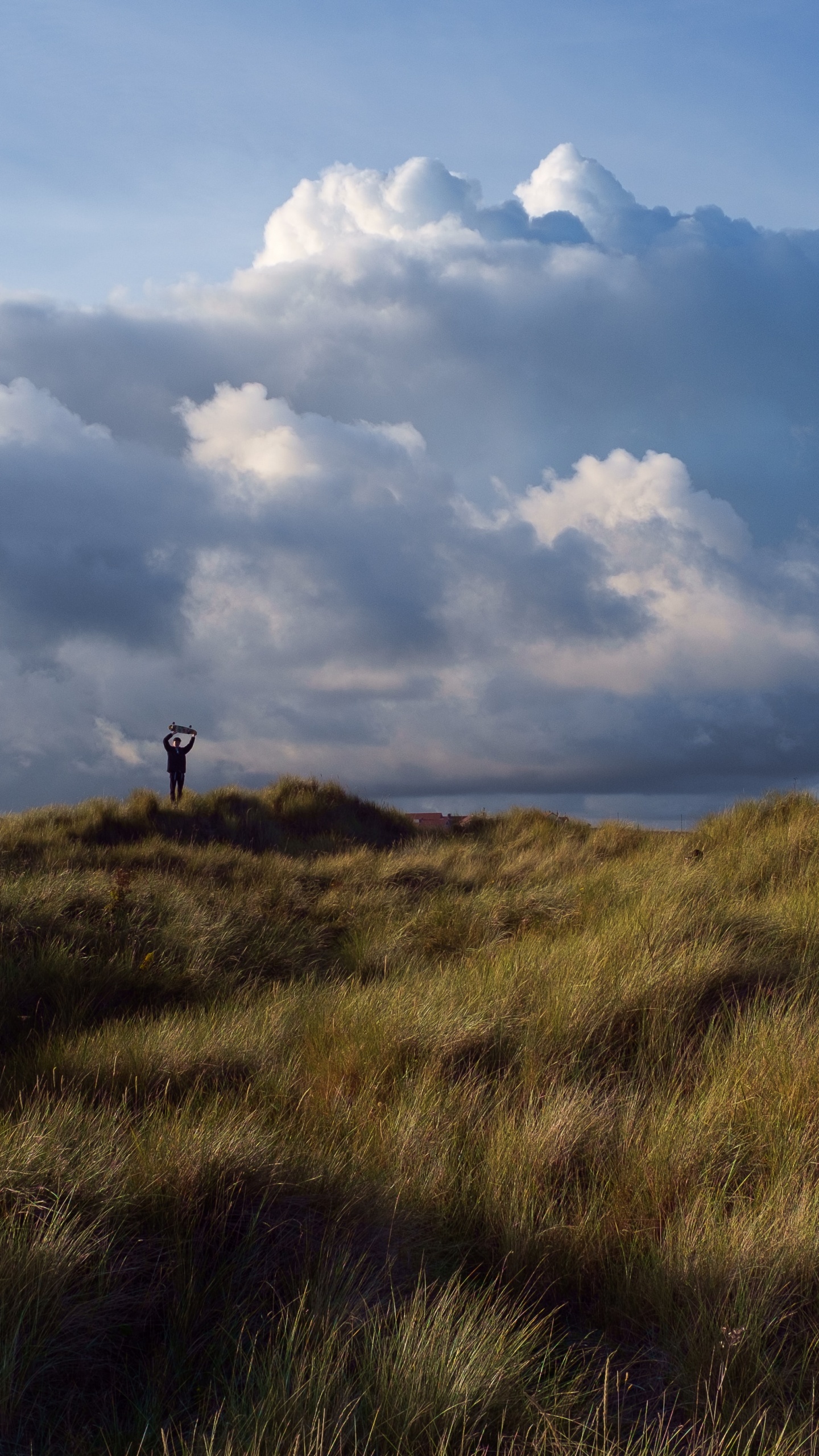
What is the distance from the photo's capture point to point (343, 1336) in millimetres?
2588

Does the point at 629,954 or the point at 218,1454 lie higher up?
the point at 629,954

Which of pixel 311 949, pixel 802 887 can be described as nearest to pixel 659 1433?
pixel 311 949

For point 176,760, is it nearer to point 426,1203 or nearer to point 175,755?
point 175,755

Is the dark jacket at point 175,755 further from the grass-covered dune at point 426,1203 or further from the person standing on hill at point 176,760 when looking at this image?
the grass-covered dune at point 426,1203

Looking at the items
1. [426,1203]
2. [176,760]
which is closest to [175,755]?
[176,760]

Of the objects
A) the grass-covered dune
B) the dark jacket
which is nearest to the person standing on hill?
the dark jacket

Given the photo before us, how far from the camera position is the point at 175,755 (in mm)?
19562

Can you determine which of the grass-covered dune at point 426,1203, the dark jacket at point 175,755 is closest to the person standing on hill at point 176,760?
the dark jacket at point 175,755

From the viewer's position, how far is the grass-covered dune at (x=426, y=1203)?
241cm

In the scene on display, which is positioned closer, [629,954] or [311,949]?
[629,954]

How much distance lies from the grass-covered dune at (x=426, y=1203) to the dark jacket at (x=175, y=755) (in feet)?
41.3

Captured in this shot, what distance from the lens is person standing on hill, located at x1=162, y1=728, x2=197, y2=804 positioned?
768 inches

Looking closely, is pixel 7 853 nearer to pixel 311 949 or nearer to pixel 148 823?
pixel 148 823

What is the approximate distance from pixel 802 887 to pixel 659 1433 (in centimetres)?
708
